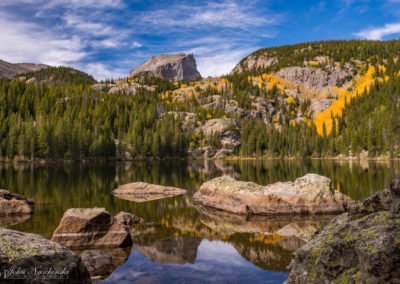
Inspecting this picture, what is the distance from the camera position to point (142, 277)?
Answer: 11273mm

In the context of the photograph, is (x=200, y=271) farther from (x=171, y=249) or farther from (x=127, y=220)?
(x=127, y=220)

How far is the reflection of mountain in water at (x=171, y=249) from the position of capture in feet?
43.4

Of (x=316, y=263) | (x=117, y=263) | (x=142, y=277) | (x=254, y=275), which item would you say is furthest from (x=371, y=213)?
(x=117, y=263)

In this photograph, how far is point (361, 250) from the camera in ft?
14.4

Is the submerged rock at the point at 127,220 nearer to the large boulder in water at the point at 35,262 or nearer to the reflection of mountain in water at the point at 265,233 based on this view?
the reflection of mountain in water at the point at 265,233

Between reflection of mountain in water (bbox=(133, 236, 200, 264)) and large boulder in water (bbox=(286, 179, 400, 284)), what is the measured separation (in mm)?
8448

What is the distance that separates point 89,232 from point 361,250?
1400cm

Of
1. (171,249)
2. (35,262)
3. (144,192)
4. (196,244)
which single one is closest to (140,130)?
(144,192)

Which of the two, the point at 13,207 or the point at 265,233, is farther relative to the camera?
the point at 13,207

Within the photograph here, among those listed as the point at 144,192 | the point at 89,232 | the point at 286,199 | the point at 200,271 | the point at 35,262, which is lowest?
the point at 200,271

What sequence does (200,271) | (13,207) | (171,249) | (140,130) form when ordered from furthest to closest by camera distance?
(140,130)
(13,207)
(171,249)
(200,271)

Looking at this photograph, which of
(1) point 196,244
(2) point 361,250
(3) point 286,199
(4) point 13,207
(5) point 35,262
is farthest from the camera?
(3) point 286,199

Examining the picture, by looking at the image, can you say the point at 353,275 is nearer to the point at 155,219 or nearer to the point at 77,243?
the point at 77,243

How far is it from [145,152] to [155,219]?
111 meters
